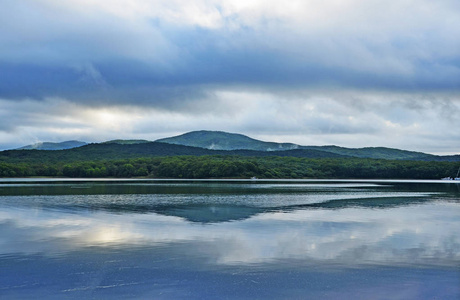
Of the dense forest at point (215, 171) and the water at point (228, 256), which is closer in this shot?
the water at point (228, 256)

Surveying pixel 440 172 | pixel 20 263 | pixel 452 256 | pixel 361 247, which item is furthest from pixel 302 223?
pixel 440 172

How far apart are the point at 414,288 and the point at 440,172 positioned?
184571 mm

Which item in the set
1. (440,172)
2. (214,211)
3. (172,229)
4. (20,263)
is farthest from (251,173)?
(20,263)

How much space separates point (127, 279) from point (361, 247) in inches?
553

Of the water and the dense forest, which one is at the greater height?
the dense forest

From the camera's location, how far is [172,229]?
32.9 meters

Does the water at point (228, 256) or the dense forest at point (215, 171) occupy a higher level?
the dense forest at point (215, 171)

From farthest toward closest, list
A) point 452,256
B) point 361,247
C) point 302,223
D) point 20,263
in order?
point 302,223 → point 361,247 → point 452,256 → point 20,263

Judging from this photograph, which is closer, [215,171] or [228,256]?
[228,256]

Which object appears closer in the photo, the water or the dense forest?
the water

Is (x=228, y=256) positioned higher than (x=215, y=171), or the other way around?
(x=215, y=171)

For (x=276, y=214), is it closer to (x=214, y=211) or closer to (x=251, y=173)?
(x=214, y=211)

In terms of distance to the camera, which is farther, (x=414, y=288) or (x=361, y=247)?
(x=361, y=247)

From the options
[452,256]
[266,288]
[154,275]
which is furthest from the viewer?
[452,256]
